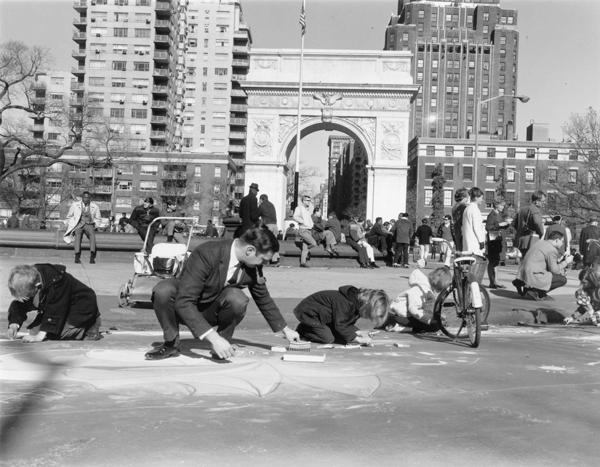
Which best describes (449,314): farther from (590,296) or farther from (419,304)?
(590,296)

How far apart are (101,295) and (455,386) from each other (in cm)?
592

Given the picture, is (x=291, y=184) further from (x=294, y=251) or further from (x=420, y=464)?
(x=420, y=464)

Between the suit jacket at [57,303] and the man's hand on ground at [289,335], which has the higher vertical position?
the suit jacket at [57,303]

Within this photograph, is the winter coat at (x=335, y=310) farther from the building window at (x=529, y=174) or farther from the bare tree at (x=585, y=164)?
the building window at (x=529, y=174)

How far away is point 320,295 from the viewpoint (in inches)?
254

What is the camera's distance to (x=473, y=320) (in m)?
6.68

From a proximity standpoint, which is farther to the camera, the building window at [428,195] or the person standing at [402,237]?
the building window at [428,195]

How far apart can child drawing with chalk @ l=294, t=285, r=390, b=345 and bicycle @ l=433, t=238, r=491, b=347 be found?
88 cm

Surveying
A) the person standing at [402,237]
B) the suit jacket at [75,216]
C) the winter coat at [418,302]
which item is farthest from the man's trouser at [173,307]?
the person standing at [402,237]

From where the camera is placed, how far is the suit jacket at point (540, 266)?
1041cm

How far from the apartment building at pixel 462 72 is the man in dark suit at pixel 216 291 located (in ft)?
404

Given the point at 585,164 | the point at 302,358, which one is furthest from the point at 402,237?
the point at 585,164

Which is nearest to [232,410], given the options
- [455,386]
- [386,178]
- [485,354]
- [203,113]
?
[455,386]

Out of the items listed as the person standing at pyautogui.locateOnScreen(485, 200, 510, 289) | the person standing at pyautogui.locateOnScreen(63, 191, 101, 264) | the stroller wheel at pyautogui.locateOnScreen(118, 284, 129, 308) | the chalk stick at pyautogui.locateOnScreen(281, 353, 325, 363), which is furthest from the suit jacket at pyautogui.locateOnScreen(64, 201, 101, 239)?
the chalk stick at pyautogui.locateOnScreen(281, 353, 325, 363)
